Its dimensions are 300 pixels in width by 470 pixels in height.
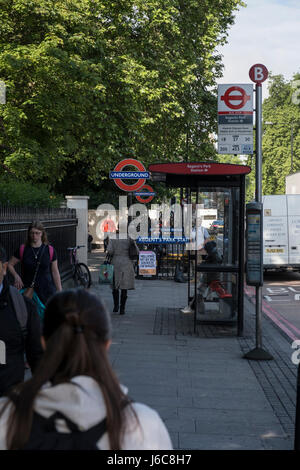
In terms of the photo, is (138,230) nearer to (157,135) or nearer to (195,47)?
(157,135)

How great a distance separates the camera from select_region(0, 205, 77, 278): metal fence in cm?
941

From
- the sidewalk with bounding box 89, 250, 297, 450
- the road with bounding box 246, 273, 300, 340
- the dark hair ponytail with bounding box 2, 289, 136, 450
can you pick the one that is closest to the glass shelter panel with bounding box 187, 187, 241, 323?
the sidewalk with bounding box 89, 250, 297, 450

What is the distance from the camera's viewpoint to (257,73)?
31.0ft

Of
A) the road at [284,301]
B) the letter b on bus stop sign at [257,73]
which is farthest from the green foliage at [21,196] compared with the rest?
the road at [284,301]

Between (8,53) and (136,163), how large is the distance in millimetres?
5159

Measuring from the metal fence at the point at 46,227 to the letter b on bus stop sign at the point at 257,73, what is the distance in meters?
3.81

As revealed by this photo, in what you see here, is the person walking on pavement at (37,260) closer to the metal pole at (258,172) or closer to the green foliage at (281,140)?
the metal pole at (258,172)

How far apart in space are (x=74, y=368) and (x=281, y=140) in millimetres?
59559

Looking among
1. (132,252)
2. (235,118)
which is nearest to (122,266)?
(132,252)

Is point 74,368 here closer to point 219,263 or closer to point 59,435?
point 59,435

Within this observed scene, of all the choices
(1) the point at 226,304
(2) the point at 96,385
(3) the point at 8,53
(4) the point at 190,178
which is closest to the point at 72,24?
(3) the point at 8,53

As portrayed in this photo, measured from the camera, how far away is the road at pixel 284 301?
1255cm

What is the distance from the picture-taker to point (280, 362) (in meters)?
8.88

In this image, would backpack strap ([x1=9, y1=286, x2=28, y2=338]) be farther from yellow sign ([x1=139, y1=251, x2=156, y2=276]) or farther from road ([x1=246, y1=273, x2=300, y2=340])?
yellow sign ([x1=139, y1=251, x2=156, y2=276])
